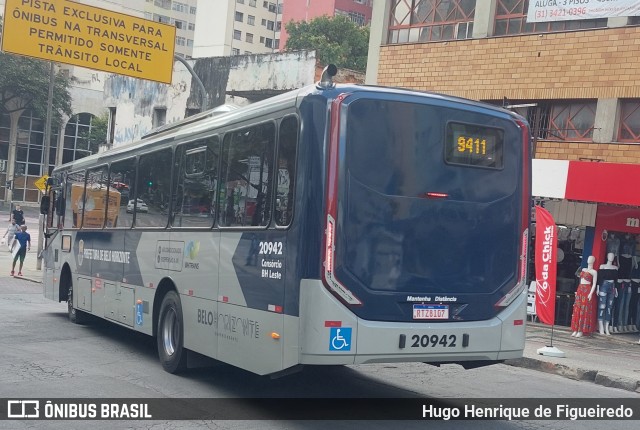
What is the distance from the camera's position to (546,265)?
15.4 metres

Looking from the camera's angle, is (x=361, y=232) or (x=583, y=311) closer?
(x=361, y=232)

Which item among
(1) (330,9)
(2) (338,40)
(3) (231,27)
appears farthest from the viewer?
(3) (231,27)

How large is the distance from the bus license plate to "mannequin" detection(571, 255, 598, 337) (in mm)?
9754

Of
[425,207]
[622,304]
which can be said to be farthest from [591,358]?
[425,207]

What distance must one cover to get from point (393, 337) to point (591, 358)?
7.80 m

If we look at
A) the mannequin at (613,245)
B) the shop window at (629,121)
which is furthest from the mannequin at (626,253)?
the shop window at (629,121)

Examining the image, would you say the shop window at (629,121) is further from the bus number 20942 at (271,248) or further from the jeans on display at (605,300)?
the bus number 20942 at (271,248)

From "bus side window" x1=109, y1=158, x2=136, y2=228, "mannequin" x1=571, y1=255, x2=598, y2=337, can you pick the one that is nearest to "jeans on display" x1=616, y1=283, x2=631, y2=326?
"mannequin" x1=571, y1=255, x2=598, y2=337

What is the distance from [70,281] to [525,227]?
9.97 meters

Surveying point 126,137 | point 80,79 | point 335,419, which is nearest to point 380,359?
point 335,419

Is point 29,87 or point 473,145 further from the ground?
point 29,87

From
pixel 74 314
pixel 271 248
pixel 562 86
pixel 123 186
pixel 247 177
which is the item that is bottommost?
pixel 74 314

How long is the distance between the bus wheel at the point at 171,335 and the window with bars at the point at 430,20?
1357 cm

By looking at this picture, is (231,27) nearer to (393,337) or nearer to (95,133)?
(95,133)
